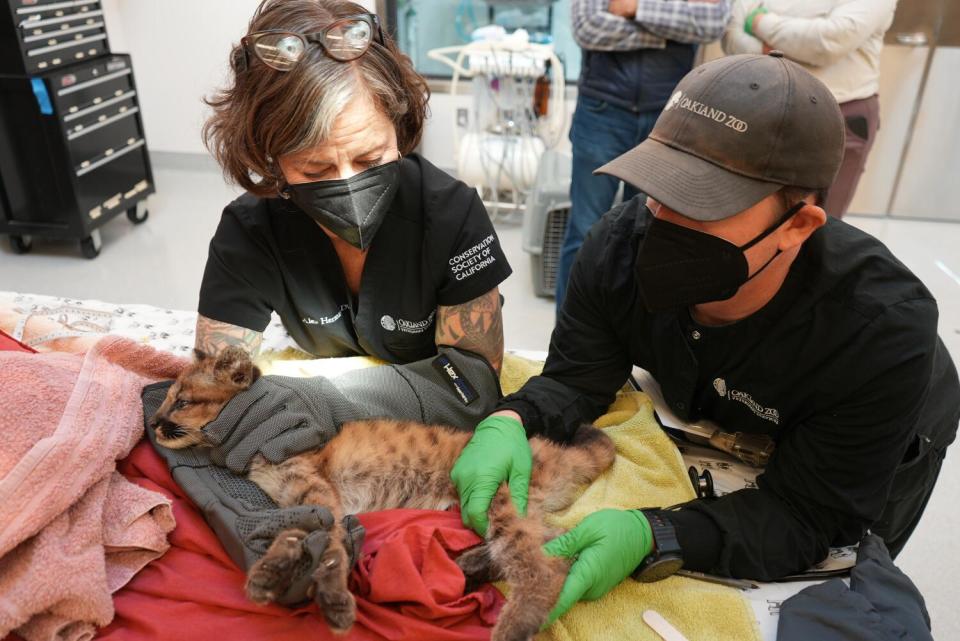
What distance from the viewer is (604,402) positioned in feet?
5.41

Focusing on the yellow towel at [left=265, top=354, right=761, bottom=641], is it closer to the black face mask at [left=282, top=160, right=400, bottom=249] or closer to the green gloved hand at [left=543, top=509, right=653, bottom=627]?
the green gloved hand at [left=543, top=509, right=653, bottom=627]

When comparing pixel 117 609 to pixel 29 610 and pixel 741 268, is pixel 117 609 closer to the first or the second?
pixel 29 610

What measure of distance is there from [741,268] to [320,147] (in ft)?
2.87

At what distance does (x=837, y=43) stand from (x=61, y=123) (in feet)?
12.6

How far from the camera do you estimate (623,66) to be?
2842mm

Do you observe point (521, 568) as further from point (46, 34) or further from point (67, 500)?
point (46, 34)

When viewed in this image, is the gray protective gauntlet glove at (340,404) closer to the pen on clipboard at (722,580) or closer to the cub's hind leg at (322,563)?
the cub's hind leg at (322,563)

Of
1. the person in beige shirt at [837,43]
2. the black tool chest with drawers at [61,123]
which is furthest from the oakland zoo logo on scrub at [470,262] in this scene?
the black tool chest with drawers at [61,123]

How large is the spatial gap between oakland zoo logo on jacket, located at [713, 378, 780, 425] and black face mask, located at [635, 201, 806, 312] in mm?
213

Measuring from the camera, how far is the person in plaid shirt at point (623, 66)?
2.72 m

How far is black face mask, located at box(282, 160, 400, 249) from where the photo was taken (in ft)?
4.86

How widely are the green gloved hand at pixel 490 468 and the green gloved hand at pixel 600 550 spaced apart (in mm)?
129

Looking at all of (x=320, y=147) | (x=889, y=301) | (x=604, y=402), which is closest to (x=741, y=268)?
(x=889, y=301)

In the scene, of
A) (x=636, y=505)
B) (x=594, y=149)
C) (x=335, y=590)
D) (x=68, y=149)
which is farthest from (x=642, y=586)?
(x=68, y=149)
